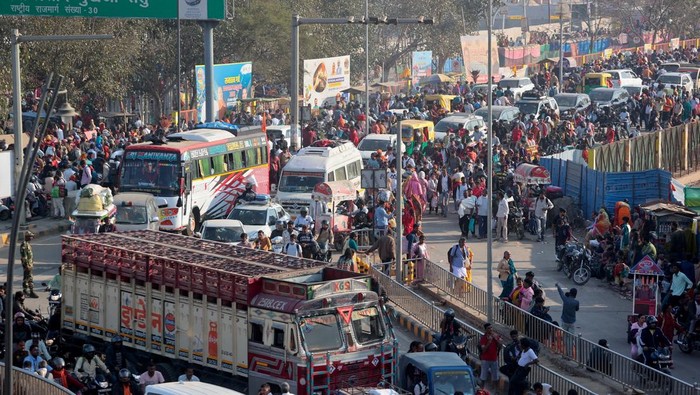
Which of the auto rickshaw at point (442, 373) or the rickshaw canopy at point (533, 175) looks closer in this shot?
the auto rickshaw at point (442, 373)

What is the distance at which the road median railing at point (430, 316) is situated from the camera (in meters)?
20.2

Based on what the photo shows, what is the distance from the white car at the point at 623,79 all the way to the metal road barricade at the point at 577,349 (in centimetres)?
3804

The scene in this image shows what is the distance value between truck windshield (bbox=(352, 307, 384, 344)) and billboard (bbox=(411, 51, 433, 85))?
48.7 m

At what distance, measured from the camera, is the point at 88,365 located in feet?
66.5

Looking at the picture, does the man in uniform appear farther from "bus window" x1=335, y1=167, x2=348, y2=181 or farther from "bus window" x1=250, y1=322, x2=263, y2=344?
"bus window" x1=335, y1=167, x2=348, y2=181

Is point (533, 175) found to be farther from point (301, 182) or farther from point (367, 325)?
point (367, 325)

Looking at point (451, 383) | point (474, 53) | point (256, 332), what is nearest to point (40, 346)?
point (256, 332)

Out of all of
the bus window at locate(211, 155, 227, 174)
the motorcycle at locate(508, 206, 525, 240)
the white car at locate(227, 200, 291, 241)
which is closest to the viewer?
the white car at locate(227, 200, 291, 241)

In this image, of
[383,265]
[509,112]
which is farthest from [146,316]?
[509,112]

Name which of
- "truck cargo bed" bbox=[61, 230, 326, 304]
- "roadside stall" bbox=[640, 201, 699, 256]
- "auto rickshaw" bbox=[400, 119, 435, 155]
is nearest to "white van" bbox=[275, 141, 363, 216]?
"roadside stall" bbox=[640, 201, 699, 256]

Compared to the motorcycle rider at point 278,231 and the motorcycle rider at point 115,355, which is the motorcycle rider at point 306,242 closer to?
the motorcycle rider at point 278,231

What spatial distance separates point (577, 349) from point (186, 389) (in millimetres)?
7485

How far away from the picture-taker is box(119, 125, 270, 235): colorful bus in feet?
105

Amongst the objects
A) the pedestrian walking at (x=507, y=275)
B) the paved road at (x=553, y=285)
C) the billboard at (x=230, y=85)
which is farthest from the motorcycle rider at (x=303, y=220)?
the billboard at (x=230, y=85)
